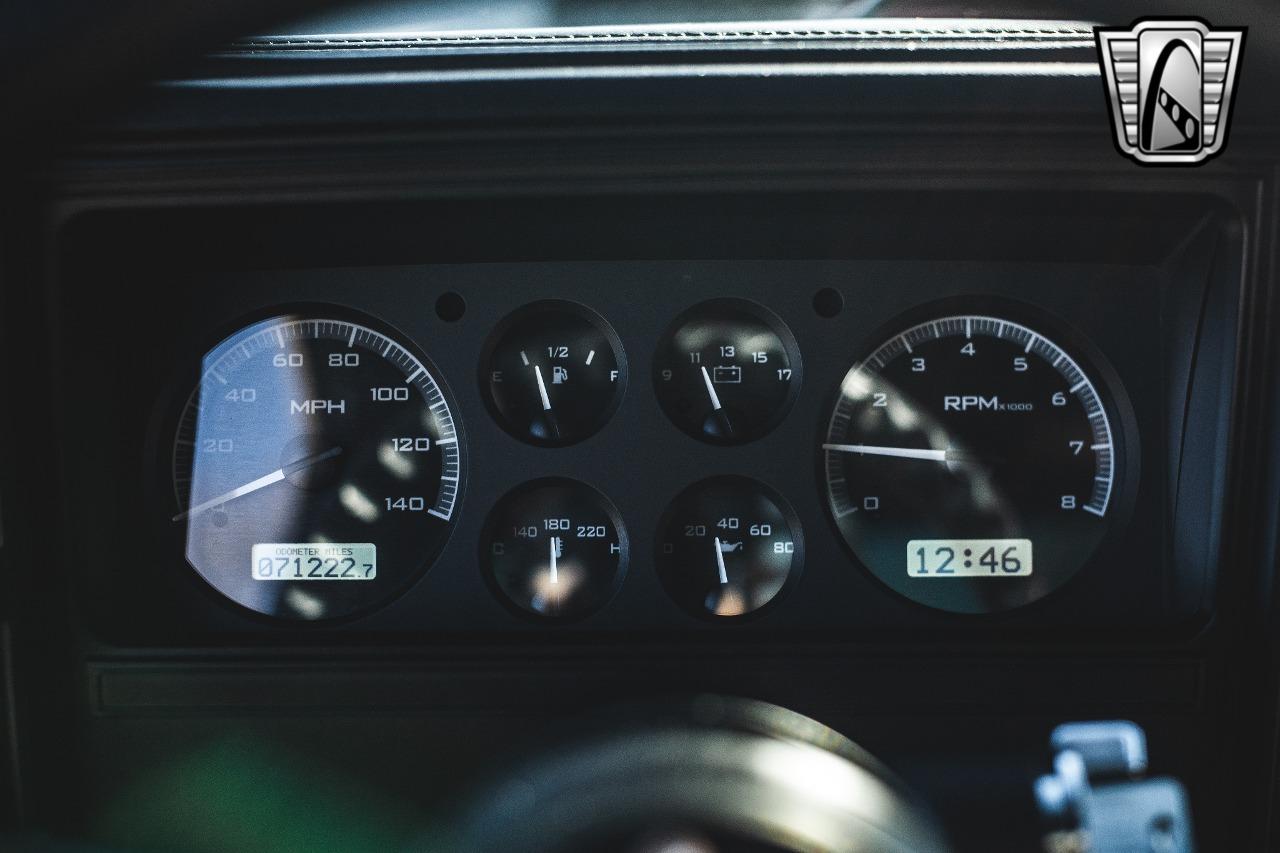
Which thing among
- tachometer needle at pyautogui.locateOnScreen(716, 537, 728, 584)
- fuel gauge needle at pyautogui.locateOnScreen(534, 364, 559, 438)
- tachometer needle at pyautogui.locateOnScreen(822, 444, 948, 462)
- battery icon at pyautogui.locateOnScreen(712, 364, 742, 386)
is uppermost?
battery icon at pyautogui.locateOnScreen(712, 364, 742, 386)

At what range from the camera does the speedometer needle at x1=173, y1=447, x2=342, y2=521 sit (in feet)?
7.27

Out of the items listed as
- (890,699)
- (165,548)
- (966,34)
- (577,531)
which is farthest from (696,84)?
(165,548)

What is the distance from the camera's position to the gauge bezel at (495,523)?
2215 millimetres

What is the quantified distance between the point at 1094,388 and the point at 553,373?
1.08 m

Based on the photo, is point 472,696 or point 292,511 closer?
point 472,696

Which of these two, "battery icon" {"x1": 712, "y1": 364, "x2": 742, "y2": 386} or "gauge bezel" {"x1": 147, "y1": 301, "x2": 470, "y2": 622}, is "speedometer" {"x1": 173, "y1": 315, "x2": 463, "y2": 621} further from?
"battery icon" {"x1": 712, "y1": 364, "x2": 742, "y2": 386}

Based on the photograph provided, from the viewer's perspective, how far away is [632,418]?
225cm

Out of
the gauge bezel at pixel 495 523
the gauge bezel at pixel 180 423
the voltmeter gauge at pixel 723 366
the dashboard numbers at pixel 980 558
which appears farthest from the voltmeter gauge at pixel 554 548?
the dashboard numbers at pixel 980 558

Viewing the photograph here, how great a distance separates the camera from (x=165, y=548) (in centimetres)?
225

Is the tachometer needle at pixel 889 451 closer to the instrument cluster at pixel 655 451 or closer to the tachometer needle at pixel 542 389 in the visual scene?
the instrument cluster at pixel 655 451

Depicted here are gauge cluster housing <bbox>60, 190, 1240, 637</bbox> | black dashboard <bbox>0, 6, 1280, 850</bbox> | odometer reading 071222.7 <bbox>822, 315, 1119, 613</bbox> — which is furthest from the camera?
odometer reading 071222.7 <bbox>822, 315, 1119, 613</bbox>

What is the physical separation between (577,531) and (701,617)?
0.30m

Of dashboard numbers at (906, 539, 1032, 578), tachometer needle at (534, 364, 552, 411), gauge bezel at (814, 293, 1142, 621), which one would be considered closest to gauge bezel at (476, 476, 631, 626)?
tachometer needle at (534, 364, 552, 411)

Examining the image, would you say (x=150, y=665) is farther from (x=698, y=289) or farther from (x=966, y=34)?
(x=966, y=34)
